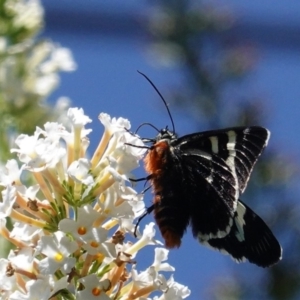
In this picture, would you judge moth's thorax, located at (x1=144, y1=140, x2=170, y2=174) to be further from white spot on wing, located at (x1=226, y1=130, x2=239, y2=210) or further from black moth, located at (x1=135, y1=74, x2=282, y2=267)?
white spot on wing, located at (x1=226, y1=130, x2=239, y2=210)

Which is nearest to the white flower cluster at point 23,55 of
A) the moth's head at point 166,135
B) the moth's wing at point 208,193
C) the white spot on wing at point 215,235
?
the moth's head at point 166,135

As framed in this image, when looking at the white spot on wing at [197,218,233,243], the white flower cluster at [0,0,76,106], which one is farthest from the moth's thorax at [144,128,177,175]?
the white flower cluster at [0,0,76,106]

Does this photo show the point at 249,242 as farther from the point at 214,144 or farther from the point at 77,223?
the point at 77,223

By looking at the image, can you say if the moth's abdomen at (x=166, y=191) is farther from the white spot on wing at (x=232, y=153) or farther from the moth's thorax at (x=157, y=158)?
the white spot on wing at (x=232, y=153)

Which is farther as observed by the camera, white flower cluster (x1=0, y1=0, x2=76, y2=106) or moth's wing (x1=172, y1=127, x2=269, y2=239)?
white flower cluster (x1=0, y1=0, x2=76, y2=106)

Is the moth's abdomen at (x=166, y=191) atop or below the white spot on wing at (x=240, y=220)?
atop

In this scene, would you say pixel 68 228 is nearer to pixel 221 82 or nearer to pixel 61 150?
pixel 61 150

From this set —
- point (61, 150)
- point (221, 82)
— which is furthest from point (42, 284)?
point (221, 82)

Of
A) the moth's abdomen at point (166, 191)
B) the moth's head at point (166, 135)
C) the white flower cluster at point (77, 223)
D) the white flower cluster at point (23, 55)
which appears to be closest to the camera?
the white flower cluster at point (77, 223)
